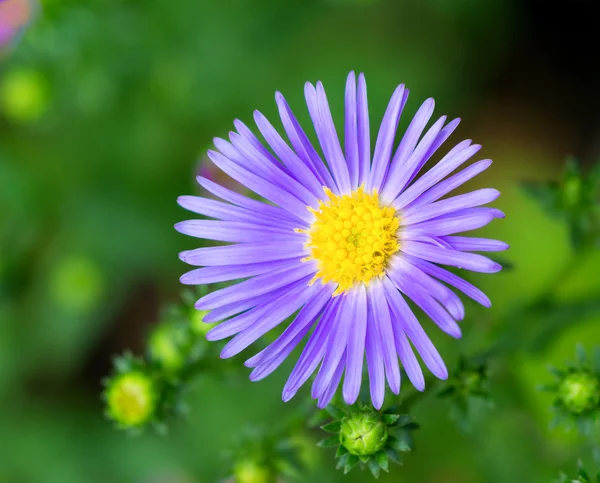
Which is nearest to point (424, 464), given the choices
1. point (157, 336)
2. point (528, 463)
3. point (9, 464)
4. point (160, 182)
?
point (528, 463)

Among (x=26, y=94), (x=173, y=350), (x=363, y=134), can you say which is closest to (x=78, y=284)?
(x=26, y=94)

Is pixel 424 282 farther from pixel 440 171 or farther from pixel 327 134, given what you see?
pixel 327 134

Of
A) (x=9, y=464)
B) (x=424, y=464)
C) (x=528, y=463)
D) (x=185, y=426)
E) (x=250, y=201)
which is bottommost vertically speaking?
(x=528, y=463)

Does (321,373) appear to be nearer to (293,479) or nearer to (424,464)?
(293,479)

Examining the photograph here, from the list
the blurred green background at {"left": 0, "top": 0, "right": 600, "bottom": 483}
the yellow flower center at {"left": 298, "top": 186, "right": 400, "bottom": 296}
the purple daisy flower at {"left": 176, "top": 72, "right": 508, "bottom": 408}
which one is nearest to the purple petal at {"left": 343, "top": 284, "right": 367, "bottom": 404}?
the purple daisy flower at {"left": 176, "top": 72, "right": 508, "bottom": 408}

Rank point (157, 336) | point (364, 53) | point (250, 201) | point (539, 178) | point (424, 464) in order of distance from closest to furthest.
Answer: point (250, 201) → point (157, 336) → point (424, 464) → point (539, 178) → point (364, 53)
